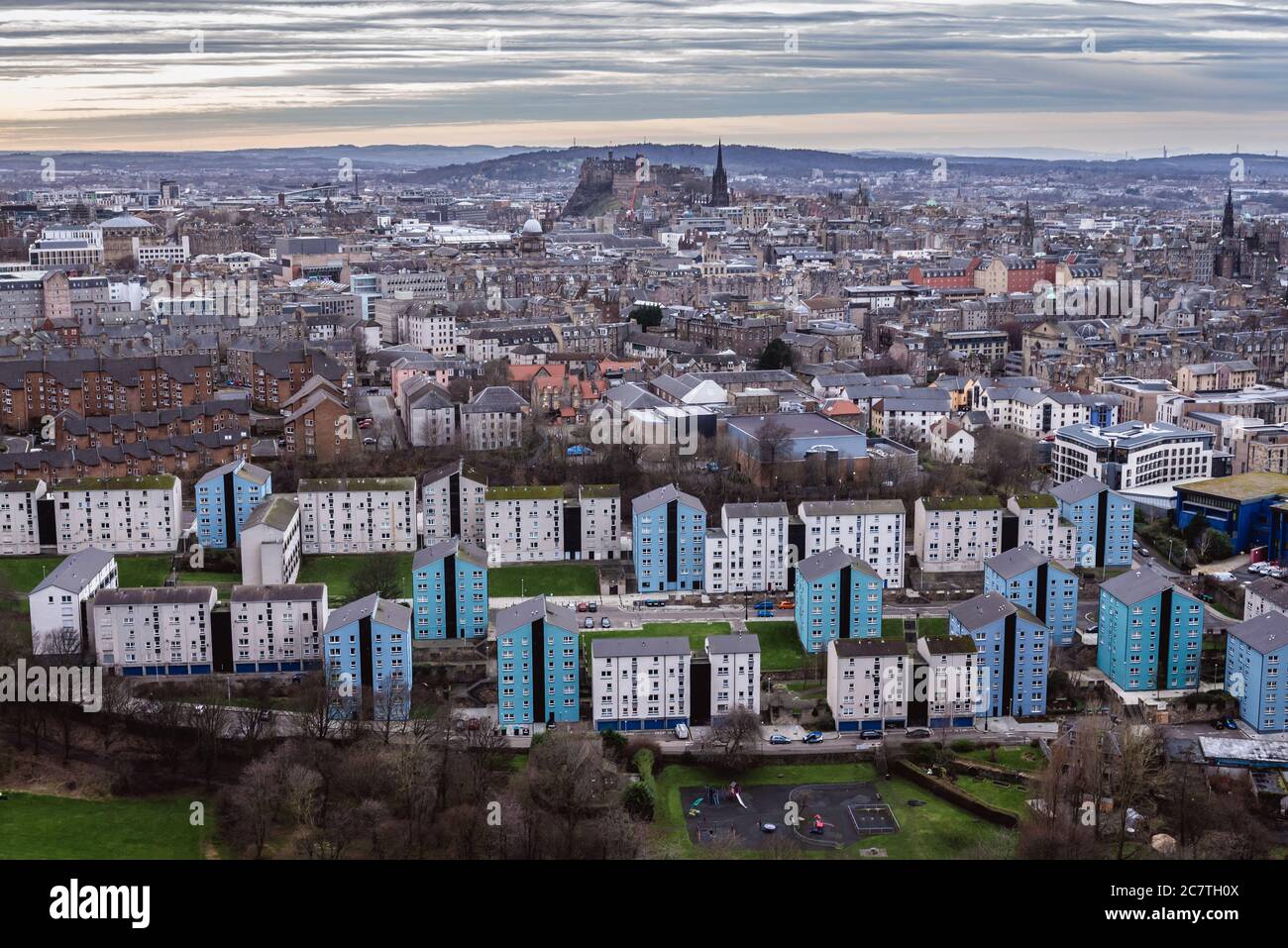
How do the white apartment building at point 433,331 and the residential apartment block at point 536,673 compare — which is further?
the white apartment building at point 433,331

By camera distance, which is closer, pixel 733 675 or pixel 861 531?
pixel 733 675

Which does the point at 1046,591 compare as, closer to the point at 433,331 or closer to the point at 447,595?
the point at 447,595

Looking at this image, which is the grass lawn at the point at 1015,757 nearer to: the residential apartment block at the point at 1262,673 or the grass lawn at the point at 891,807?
the grass lawn at the point at 891,807

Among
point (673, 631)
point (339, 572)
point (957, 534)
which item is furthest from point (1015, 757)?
point (339, 572)

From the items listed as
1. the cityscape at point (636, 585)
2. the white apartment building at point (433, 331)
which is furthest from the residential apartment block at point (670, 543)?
the white apartment building at point (433, 331)

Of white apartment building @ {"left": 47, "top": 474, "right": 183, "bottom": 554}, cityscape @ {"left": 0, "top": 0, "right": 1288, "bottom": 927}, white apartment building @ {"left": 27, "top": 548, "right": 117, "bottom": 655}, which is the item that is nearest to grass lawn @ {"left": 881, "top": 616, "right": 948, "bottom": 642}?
cityscape @ {"left": 0, "top": 0, "right": 1288, "bottom": 927}

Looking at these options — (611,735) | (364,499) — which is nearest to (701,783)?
(611,735)
